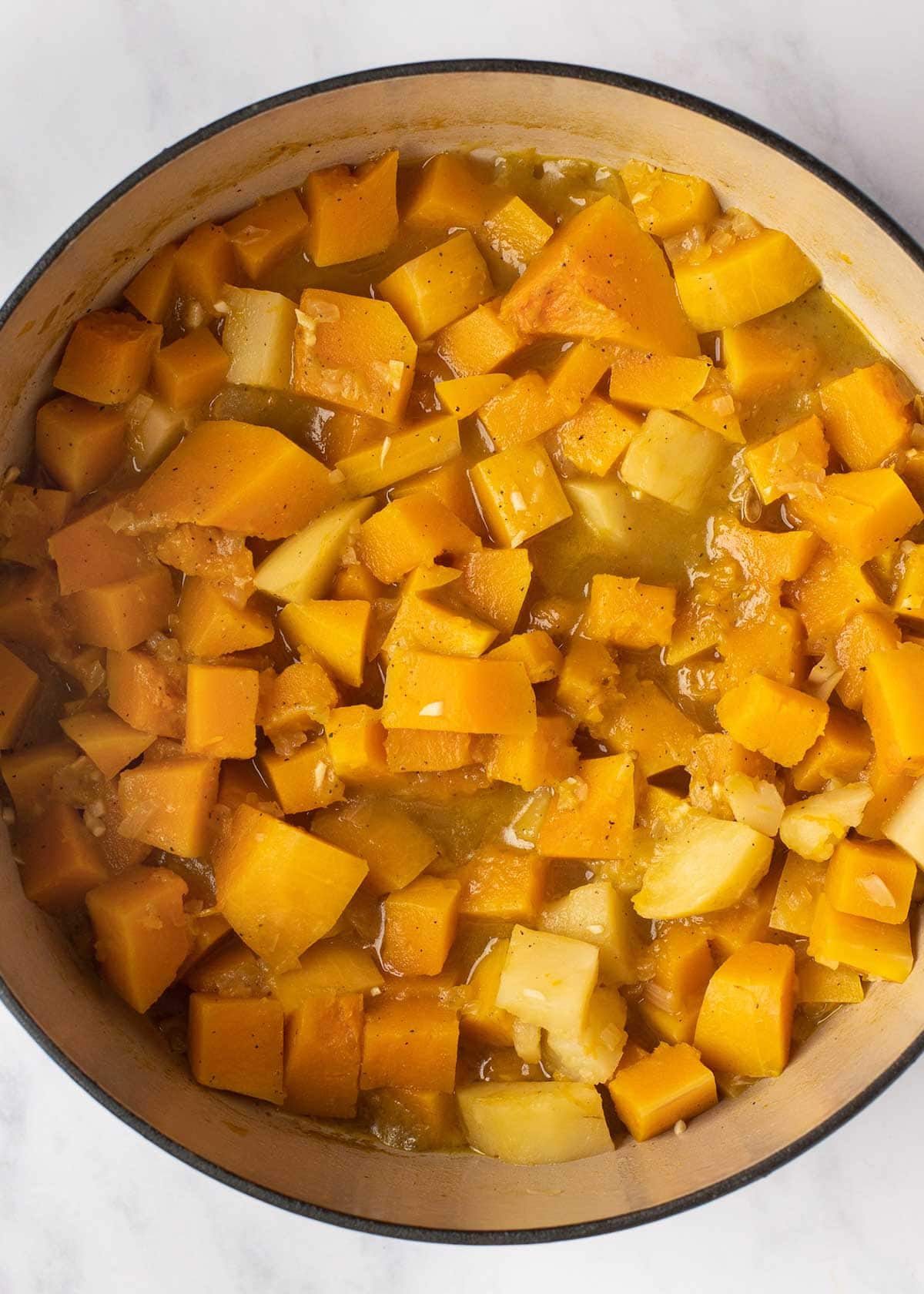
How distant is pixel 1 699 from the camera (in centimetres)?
242

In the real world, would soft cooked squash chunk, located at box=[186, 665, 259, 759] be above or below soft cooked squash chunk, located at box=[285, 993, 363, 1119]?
above

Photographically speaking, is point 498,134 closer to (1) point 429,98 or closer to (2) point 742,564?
(1) point 429,98

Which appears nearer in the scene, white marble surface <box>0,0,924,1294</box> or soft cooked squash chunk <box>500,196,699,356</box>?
soft cooked squash chunk <box>500,196,699,356</box>

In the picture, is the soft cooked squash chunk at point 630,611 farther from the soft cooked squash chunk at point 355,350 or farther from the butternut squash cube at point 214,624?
the butternut squash cube at point 214,624

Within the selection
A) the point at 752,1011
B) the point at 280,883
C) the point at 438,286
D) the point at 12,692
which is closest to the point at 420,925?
the point at 280,883

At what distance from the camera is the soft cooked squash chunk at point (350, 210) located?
7.95ft

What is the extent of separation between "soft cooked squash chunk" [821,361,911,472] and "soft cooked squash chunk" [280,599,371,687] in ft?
3.36

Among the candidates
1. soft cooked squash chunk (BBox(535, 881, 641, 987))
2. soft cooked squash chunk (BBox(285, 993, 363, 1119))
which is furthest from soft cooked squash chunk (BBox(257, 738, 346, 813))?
soft cooked squash chunk (BBox(535, 881, 641, 987))

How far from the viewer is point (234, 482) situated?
240 cm

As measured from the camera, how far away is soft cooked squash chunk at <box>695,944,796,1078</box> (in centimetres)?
244

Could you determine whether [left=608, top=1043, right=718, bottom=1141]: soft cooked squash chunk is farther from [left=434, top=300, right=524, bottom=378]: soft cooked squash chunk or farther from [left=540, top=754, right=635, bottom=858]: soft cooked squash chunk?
[left=434, top=300, right=524, bottom=378]: soft cooked squash chunk

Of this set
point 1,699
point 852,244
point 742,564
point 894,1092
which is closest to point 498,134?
point 852,244

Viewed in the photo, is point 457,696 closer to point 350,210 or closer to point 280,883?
point 280,883

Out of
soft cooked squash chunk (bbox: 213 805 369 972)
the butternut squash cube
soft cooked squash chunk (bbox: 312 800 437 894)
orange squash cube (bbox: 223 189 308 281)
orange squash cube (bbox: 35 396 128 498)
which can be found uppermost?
orange squash cube (bbox: 223 189 308 281)
